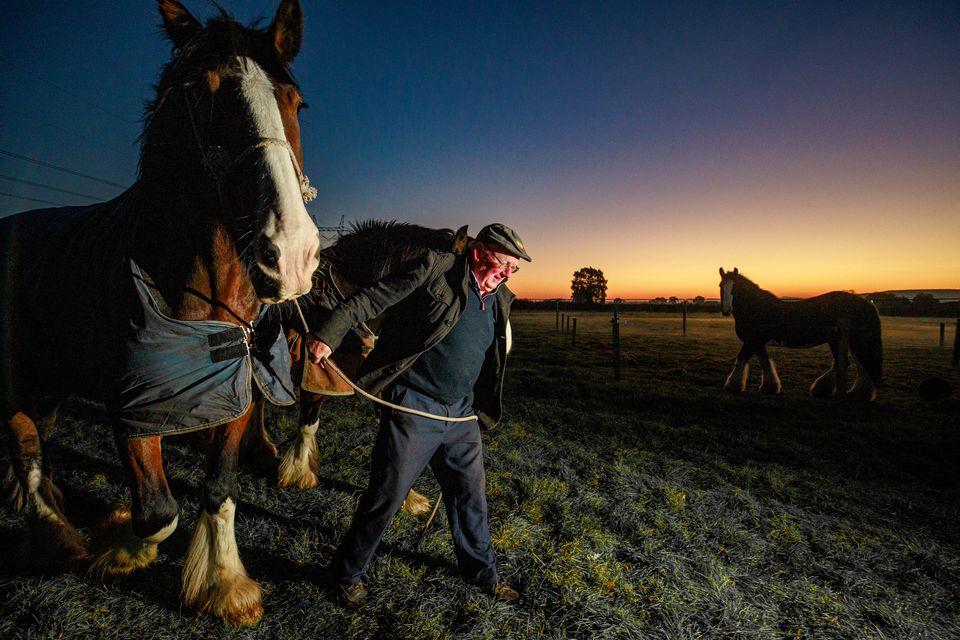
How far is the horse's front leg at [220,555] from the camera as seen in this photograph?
2152mm

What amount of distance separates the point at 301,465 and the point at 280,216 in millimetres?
2971

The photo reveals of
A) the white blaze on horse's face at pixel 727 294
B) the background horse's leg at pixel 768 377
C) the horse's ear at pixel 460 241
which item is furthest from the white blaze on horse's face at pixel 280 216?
the white blaze on horse's face at pixel 727 294

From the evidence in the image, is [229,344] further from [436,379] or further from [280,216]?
[436,379]

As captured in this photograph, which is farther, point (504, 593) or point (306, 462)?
point (306, 462)

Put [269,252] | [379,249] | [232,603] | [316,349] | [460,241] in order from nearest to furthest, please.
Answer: [269,252] < [316,349] < [232,603] < [460,241] < [379,249]

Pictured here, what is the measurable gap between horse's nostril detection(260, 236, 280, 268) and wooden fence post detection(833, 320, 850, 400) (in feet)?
39.1

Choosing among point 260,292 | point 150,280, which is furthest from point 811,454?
point 150,280

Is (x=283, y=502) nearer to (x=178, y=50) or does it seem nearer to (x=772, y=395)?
(x=178, y=50)

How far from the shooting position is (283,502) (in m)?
3.35

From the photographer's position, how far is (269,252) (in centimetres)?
148

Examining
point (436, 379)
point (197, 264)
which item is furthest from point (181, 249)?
point (436, 379)

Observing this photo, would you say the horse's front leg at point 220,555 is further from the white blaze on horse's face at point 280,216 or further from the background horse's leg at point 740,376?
the background horse's leg at point 740,376

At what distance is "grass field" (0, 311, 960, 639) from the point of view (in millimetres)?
2225

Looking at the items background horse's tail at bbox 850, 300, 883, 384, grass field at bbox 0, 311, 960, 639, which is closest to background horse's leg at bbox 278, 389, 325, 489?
grass field at bbox 0, 311, 960, 639
